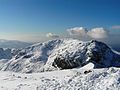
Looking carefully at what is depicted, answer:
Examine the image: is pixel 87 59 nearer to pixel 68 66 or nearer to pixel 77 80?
pixel 68 66

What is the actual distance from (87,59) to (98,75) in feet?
389

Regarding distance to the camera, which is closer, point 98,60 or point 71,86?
point 71,86

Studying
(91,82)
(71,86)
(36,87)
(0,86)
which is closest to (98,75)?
(91,82)

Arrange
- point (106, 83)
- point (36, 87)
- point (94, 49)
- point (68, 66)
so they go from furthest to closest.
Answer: point (94, 49)
point (68, 66)
point (36, 87)
point (106, 83)

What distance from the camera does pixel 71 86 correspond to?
92.1 ft

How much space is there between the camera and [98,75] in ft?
98.9

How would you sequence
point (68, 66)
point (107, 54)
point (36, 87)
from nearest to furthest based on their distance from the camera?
point (36, 87)
point (68, 66)
point (107, 54)

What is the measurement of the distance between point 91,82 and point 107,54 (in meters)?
148

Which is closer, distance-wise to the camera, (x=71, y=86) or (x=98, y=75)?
(x=71, y=86)

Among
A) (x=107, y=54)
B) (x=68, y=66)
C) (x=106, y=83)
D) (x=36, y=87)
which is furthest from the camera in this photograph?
(x=107, y=54)

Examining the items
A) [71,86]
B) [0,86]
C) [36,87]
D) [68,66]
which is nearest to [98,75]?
[71,86]

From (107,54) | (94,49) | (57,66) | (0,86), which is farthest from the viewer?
Result: (107,54)

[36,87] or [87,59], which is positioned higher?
[36,87]

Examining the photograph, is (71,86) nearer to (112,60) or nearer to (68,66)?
(68,66)
